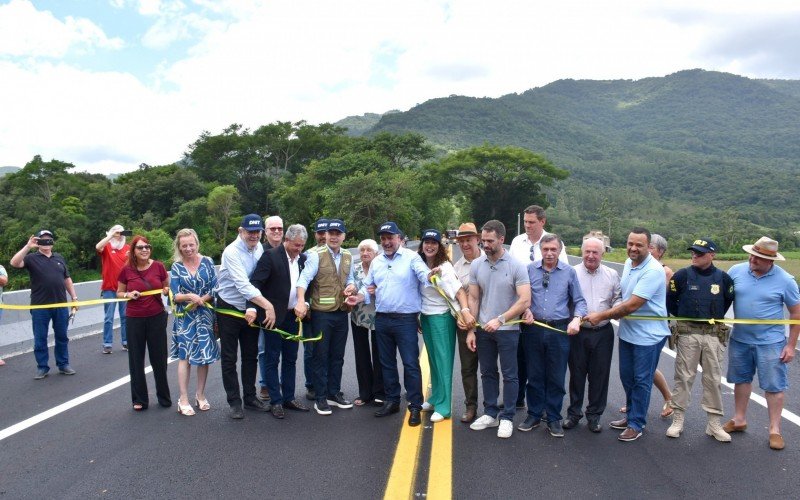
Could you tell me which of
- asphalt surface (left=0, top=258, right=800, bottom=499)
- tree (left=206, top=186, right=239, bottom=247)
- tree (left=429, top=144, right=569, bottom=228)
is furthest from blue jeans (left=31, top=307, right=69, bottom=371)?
tree (left=429, top=144, right=569, bottom=228)

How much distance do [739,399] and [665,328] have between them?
0.89 m

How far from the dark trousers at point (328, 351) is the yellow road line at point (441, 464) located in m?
1.18

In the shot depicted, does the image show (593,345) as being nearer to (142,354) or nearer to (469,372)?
(469,372)

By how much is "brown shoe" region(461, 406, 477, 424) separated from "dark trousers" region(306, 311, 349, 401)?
4.32 feet

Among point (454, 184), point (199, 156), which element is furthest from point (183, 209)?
point (454, 184)

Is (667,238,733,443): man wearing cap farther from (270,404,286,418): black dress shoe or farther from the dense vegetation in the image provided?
the dense vegetation

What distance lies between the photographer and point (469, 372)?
5.71m

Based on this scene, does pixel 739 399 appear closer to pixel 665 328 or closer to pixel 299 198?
pixel 665 328

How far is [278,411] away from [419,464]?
5.92 feet

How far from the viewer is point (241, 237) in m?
5.92

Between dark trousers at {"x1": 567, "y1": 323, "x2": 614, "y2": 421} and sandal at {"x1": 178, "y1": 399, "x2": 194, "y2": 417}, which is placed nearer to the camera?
dark trousers at {"x1": 567, "y1": 323, "x2": 614, "y2": 421}

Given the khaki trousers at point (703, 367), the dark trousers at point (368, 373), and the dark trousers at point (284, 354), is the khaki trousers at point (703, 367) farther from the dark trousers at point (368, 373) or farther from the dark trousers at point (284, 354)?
the dark trousers at point (284, 354)

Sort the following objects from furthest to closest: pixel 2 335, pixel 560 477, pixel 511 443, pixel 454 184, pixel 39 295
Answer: pixel 454 184 < pixel 2 335 < pixel 39 295 < pixel 511 443 < pixel 560 477

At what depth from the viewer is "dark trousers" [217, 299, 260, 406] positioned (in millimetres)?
5780
